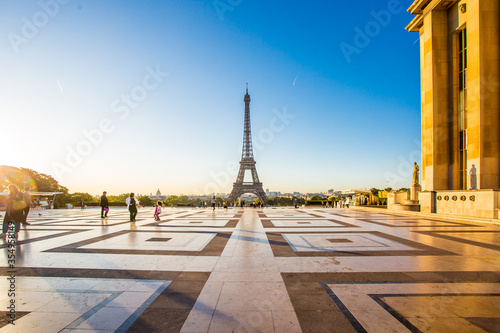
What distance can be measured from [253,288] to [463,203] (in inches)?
736

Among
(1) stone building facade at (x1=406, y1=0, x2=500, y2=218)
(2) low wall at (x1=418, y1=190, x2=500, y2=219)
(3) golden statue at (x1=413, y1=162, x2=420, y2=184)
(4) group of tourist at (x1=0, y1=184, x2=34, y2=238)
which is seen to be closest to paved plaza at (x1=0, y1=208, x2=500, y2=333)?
(4) group of tourist at (x1=0, y1=184, x2=34, y2=238)

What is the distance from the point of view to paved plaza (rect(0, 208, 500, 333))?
3.17 metres

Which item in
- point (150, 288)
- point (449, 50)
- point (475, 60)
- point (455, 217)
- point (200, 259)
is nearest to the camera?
point (150, 288)

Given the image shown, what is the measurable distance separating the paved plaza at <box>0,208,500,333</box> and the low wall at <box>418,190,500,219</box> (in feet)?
31.5

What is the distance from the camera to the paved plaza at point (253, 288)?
10.4 ft

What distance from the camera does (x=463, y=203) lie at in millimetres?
16828

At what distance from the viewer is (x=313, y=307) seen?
142 inches

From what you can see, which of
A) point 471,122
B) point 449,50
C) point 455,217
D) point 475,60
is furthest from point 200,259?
point 449,50

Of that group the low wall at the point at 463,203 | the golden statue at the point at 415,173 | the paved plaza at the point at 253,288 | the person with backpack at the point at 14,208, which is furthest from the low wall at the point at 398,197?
the person with backpack at the point at 14,208

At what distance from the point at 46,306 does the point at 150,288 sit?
1379 millimetres

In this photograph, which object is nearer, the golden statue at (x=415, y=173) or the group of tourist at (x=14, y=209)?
the group of tourist at (x=14, y=209)

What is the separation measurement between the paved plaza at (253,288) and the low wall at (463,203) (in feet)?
31.5

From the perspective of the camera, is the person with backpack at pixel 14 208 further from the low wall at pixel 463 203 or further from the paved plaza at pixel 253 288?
the low wall at pixel 463 203

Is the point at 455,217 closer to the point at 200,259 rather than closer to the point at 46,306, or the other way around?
the point at 200,259
